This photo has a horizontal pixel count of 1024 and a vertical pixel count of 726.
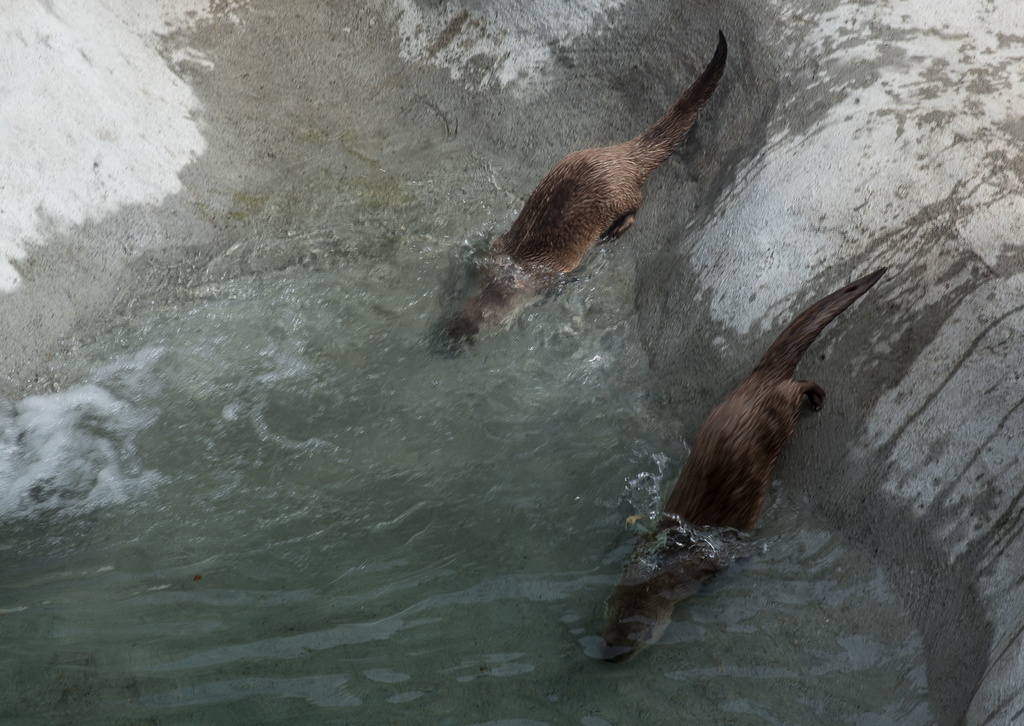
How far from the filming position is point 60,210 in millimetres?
3518

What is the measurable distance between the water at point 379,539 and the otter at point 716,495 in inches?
3.2

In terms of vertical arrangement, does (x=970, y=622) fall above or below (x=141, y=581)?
above

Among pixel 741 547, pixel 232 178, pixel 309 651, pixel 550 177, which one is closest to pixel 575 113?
pixel 550 177

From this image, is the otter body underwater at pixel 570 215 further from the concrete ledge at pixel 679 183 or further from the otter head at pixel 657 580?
the otter head at pixel 657 580

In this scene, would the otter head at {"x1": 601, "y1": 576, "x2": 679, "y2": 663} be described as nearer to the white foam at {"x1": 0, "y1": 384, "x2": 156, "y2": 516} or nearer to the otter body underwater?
the otter body underwater

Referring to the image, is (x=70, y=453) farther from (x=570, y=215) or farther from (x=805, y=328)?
(x=805, y=328)

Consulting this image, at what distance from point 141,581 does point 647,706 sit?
1.49 metres

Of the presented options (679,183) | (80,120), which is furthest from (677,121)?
(80,120)

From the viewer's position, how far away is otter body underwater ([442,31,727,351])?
10.7ft

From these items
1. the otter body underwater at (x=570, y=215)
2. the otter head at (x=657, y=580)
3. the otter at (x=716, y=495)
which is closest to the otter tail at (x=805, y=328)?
the otter at (x=716, y=495)

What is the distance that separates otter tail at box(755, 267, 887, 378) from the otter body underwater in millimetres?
1011

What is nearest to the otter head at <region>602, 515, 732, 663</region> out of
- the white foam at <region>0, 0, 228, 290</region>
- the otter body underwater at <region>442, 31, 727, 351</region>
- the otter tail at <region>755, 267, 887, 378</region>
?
the otter tail at <region>755, 267, 887, 378</region>

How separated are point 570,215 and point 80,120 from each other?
7.02 feet

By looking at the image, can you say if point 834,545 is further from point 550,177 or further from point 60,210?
point 60,210
